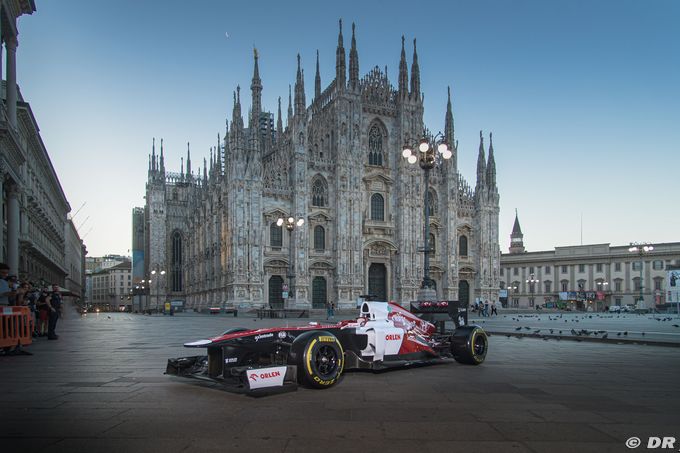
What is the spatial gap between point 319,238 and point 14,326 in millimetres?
44151

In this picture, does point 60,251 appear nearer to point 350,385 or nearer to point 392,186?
point 392,186

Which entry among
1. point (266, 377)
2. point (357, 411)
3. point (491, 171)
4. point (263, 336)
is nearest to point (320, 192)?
point (491, 171)

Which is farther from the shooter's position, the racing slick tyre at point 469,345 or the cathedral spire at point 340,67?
the cathedral spire at point 340,67

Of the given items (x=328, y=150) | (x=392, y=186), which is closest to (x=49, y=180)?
(x=328, y=150)

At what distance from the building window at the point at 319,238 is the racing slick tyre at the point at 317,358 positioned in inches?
1902

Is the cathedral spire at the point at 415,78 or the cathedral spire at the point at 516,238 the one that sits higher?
the cathedral spire at the point at 415,78

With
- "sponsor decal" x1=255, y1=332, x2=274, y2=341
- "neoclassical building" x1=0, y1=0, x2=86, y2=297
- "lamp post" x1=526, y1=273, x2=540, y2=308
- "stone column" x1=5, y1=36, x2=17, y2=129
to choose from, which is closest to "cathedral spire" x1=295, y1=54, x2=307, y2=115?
"neoclassical building" x1=0, y1=0, x2=86, y2=297

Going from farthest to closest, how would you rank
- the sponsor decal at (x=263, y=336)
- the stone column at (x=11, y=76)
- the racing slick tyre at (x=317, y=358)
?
the stone column at (x=11, y=76), the sponsor decal at (x=263, y=336), the racing slick tyre at (x=317, y=358)

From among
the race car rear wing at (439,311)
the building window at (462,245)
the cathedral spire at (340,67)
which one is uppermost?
the cathedral spire at (340,67)

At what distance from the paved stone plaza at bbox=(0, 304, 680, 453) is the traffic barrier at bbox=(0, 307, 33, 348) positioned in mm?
2604

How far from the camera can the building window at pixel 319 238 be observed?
188 feet

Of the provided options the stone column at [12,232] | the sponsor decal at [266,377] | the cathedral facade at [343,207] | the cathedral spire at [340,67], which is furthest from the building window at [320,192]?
the sponsor decal at [266,377]

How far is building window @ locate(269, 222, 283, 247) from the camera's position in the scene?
179 feet

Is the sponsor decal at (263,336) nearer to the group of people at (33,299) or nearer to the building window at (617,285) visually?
the group of people at (33,299)
